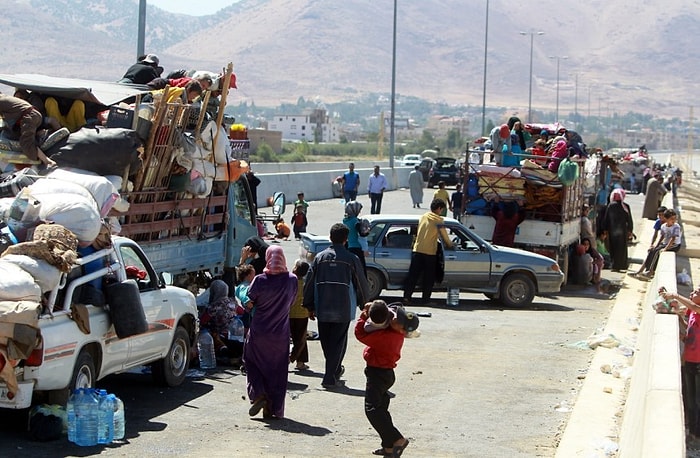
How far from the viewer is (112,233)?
11.4 meters

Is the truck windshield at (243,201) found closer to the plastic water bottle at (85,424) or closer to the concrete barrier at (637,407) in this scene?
the concrete barrier at (637,407)

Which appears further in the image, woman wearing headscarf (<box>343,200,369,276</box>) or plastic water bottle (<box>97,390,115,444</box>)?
woman wearing headscarf (<box>343,200,369,276</box>)

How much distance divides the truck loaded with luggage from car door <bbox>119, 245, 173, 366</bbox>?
0.05ft

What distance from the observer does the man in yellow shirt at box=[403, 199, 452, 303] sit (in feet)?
60.6

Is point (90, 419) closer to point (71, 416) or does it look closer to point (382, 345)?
point (71, 416)

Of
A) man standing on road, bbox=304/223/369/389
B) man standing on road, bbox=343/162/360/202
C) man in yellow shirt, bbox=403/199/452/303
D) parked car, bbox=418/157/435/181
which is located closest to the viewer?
man standing on road, bbox=304/223/369/389

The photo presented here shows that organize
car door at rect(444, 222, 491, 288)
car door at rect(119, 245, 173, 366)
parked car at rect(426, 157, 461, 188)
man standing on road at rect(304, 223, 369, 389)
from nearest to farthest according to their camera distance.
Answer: car door at rect(119, 245, 173, 366) < man standing on road at rect(304, 223, 369, 389) < car door at rect(444, 222, 491, 288) < parked car at rect(426, 157, 461, 188)

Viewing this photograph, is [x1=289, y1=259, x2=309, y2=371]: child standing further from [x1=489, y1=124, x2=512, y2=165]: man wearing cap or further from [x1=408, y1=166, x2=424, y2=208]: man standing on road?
[x1=408, y1=166, x2=424, y2=208]: man standing on road

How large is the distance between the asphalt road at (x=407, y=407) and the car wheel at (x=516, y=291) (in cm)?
268

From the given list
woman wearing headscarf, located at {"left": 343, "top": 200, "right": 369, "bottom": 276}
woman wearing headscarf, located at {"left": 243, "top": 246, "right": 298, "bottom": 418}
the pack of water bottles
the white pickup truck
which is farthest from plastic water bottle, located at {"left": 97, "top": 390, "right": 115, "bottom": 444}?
woman wearing headscarf, located at {"left": 343, "top": 200, "right": 369, "bottom": 276}

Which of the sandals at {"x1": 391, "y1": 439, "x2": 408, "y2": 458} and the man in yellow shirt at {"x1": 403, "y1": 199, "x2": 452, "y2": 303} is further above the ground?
the man in yellow shirt at {"x1": 403, "y1": 199, "x2": 452, "y2": 303}

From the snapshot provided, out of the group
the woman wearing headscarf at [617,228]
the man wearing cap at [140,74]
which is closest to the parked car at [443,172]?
the woman wearing headscarf at [617,228]

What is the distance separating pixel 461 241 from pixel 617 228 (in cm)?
752

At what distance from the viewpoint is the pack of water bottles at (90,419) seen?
8.98 m
